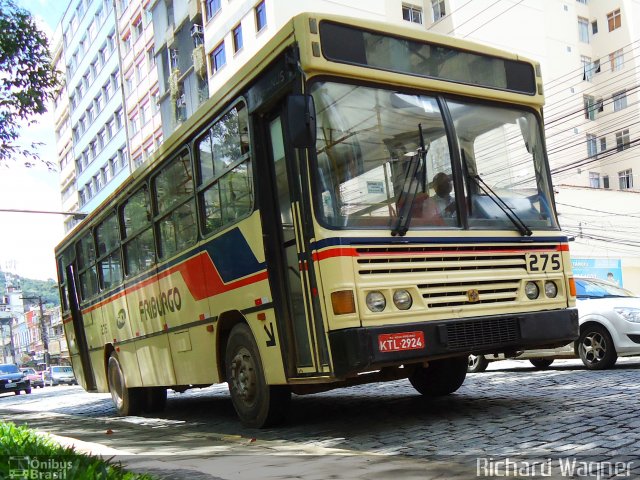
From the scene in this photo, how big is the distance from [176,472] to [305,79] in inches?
129

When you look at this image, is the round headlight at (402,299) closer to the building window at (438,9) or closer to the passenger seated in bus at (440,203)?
the passenger seated in bus at (440,203)

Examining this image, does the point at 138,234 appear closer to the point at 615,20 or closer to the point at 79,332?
the point at 79,332

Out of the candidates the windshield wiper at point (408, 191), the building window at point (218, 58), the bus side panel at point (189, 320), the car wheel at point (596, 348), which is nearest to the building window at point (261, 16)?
the building window at point (218, 58)

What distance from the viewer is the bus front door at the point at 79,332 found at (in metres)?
13.8

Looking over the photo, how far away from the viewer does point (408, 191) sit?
6.30 m

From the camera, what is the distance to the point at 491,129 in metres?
7.03

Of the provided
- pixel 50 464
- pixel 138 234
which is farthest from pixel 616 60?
pixel 50 464

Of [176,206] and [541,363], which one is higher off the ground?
[176,206]

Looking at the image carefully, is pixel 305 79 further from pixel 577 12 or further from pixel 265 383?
pixel 577 12

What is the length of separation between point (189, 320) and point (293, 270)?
2580mm

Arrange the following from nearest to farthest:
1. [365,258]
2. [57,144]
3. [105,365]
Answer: [365,258] → [105,365] → [57,144]

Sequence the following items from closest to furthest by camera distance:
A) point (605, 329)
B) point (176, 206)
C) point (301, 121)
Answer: point (301, 121)
point (176, 206)
point (605, 329)

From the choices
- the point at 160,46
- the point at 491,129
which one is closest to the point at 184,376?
the point at 491,129

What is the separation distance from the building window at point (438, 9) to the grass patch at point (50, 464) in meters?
31.5
